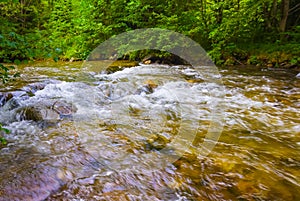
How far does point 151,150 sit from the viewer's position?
2807 mm

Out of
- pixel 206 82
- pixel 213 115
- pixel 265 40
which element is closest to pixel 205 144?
pixel 213 115

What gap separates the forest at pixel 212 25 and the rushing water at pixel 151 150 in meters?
4.52

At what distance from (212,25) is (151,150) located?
963 cm

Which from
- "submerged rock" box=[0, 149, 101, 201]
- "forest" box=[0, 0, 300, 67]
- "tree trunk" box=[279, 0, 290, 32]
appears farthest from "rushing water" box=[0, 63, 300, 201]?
"tree trunk" box=[279, 0, 290, 32]

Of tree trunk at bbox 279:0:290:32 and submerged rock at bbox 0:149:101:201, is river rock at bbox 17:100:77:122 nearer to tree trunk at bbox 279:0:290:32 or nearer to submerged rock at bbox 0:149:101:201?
submerged rock at bbox 0:149:101:201

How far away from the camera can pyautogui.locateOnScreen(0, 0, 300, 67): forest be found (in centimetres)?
891

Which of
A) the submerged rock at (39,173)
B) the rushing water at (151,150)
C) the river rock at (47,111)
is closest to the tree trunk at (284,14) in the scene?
the rushing water at (151,150)

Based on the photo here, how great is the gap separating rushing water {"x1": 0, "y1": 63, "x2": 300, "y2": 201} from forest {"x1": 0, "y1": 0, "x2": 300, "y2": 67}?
452cm

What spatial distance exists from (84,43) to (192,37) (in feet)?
20.5

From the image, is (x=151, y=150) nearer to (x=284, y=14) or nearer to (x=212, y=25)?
(x=284, y=14)

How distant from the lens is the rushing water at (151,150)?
2.02 metres

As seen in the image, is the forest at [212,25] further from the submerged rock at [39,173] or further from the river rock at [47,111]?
the submerged rock at [39,173]

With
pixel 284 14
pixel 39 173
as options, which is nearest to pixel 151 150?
pixel 39 173

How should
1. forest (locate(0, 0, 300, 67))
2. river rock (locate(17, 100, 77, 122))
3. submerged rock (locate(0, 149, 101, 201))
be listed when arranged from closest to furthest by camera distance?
1. submerged rock (locate(0, 149, 101, 201))
2. river rock (locate(17, 100, 77, 122))
3. forest (locate(0, 0, 300, 67))
